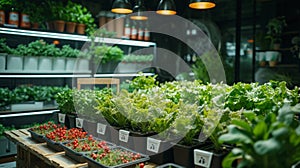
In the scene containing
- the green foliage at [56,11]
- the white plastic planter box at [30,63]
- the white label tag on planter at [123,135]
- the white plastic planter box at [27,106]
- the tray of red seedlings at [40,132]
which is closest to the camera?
the white label tag on planter at [123,135]

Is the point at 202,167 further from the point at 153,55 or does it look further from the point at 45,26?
the point at 153,55

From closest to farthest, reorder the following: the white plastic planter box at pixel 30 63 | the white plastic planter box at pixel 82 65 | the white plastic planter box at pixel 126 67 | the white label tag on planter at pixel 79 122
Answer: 1. the white label tag on planter at pixel 79 122
2. the white plastic planter box at pixel 30 63
3. the white plastic planter box at pixel 82 65
4. the white plastic planter box at pixel 126 67

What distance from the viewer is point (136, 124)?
194cm

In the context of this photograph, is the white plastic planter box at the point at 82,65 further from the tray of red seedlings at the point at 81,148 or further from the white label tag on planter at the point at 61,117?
the tray of red seedlings at the point at 81,148

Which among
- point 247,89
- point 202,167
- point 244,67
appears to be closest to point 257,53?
point 244,67

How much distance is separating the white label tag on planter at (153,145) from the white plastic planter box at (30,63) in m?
2.99

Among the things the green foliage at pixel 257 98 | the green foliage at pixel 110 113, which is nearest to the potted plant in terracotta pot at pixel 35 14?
the green foliage at pixel 110 113

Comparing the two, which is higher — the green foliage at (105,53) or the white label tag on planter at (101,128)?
the green foliage at (105,53)

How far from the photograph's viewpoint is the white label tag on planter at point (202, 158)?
145 centimetres

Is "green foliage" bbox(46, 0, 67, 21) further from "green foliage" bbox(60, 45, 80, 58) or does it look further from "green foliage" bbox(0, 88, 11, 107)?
"green foliage" bbox(0, 88, 11, 107)

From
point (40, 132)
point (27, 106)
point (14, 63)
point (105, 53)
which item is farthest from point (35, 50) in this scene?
point (40, 132)

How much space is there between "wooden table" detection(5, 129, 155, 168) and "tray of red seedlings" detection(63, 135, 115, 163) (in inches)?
1.4

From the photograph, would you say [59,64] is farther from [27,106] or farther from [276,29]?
[276,29]

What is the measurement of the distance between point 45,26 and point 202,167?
3.90 metres
